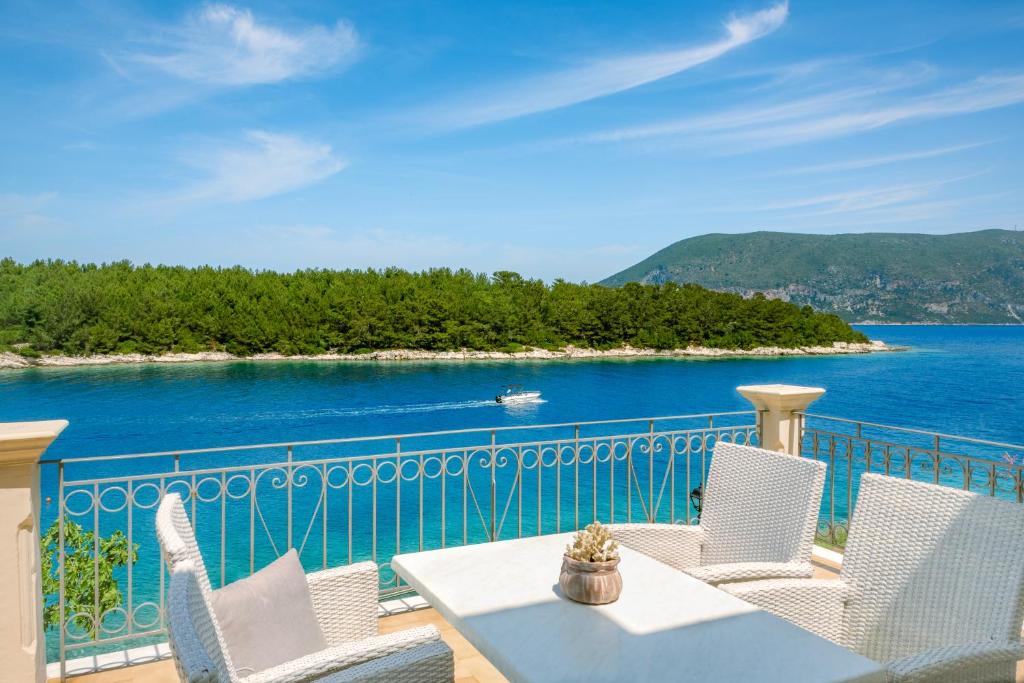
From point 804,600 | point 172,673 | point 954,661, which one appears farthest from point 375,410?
point 954,661

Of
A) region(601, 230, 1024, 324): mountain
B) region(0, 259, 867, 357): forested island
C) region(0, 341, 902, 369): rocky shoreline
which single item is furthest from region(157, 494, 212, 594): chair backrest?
region(601, 230, 1024, 324): mountain

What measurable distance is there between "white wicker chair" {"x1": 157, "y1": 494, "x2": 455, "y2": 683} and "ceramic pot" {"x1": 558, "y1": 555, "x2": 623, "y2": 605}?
43 cm

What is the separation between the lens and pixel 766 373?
4712cm

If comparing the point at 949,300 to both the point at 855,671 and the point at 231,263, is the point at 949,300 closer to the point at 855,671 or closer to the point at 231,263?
the point at 231,263

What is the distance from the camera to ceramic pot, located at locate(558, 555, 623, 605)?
77.9 inches

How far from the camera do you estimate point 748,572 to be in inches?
95.8

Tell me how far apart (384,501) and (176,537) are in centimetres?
1631

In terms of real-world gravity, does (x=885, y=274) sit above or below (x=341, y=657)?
above

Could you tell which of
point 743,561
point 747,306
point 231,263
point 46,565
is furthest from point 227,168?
point 747,306

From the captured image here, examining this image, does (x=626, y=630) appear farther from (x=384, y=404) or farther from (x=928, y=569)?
(x=384, y=404)

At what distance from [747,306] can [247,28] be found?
168ft

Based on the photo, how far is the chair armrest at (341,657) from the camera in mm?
1575

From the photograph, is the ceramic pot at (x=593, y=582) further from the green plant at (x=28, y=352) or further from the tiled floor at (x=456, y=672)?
the green plant at (x=28, y=352)

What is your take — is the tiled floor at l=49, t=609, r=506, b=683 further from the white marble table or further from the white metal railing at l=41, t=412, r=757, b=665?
the white metal railing at l=41, t=412, r=757, b=665
